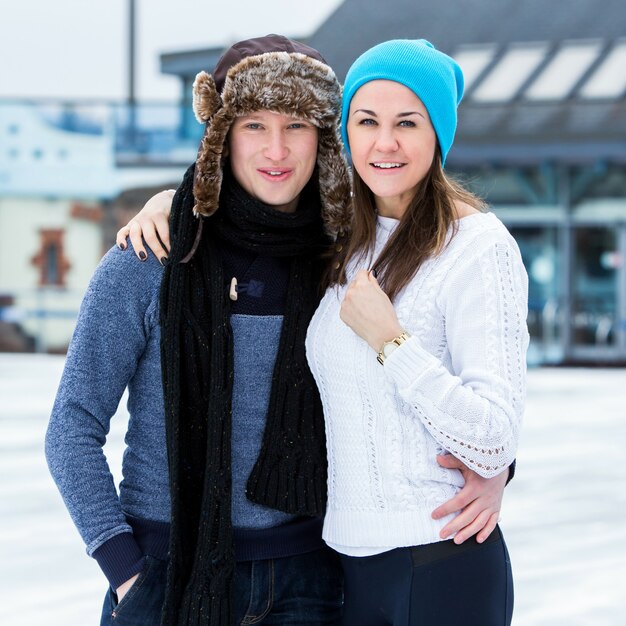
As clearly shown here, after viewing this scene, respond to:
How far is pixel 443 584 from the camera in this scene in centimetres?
178

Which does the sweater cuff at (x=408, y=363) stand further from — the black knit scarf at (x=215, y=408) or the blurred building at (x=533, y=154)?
the blurred building at (x=533, y=154)

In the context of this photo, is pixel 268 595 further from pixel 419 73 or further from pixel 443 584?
pixel 419 73

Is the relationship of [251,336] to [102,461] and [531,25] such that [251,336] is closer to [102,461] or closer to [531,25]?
[102,461]

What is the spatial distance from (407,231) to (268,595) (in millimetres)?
778

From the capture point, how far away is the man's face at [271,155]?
1996 millimetres

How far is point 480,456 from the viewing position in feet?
5.63

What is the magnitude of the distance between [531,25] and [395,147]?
47.5ft

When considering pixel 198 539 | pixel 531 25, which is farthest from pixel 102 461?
pixel 531 25

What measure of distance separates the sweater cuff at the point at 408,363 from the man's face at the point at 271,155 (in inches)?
18.7

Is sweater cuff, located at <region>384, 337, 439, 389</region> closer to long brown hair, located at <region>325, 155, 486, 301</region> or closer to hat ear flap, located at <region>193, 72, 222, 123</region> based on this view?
long brown hair, located at <region>325, 155, 486, 301</region>

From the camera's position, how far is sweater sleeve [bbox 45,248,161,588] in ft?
6.07

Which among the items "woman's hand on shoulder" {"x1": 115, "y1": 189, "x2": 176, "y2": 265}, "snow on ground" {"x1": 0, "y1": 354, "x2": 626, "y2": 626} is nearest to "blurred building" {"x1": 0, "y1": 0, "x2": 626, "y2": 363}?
"snow on ground" {"x1": 0, "y1": 354, "x2": 626, "y2": 626}

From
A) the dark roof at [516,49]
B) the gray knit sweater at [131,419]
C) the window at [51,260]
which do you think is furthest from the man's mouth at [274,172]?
the window at [51,260]

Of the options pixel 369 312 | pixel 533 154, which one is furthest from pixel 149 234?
pixel 533 154
